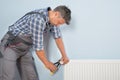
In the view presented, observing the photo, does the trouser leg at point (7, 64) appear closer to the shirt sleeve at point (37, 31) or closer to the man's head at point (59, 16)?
the shirt sleeve at point (37, 31)

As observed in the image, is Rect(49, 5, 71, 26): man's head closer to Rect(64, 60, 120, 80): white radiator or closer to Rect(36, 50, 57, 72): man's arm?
Rect(36, 50, 57, 72): man's arm

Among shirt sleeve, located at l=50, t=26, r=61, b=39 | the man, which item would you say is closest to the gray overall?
the man

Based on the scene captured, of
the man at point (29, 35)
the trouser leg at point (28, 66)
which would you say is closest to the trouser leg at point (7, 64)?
the man at point (29, 35)

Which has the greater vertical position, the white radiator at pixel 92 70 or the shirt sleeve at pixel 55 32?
the shirt sleeve at pixel 55 32

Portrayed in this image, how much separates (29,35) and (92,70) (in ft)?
1.93

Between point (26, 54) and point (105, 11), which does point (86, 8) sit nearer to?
point (105, 11)

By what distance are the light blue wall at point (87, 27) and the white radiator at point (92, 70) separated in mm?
110

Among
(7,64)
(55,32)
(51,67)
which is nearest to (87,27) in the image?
(55,32)

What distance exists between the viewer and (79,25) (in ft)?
5.70

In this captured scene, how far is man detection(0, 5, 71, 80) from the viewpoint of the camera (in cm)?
148

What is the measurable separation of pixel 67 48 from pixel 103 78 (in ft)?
1.30

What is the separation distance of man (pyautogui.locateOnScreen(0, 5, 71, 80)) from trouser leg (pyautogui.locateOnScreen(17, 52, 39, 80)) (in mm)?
39

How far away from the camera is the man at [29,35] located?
1478 millimetres

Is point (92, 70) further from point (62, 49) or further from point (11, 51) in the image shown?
point (11, 51)
